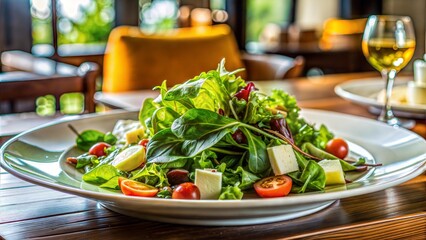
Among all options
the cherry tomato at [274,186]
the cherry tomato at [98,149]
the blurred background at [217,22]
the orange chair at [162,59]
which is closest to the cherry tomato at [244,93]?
the cherry tomato at [274,186]

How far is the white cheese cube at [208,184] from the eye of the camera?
0.81 m

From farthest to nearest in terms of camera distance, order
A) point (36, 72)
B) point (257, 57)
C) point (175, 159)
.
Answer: point (257, 57) → point (36, 72) → point (175, 159)

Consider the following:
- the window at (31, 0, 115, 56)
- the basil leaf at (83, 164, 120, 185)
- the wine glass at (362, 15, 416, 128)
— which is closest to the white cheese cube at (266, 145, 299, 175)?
the basil leaf at (83, 164, 120, 185)

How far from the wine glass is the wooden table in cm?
51

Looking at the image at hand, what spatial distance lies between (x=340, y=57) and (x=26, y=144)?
4149 mm

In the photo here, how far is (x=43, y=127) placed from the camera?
1.16 meters

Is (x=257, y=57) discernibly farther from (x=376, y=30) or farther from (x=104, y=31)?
(x=376, y=30)

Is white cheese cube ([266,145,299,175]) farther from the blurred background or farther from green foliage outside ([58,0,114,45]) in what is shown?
green foliage outside ([58,0,114,45])

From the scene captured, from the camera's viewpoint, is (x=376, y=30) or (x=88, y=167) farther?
(x=376, y=30)

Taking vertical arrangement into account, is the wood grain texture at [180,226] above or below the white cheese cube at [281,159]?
below

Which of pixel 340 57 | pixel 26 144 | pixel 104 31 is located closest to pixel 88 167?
pixel 26 144

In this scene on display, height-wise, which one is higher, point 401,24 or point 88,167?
point 401,24

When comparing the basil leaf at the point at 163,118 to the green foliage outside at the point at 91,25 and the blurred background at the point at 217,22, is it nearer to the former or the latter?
the blurred background at the point at 217,22

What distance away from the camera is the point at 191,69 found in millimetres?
3436
